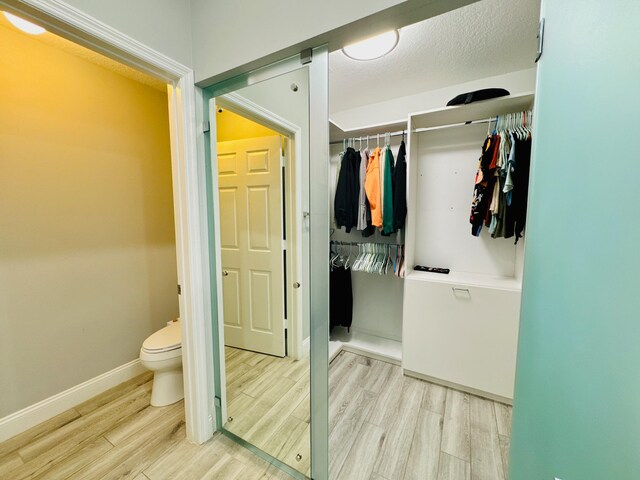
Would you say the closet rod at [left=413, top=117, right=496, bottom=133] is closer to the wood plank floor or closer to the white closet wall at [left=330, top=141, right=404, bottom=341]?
the white closet wall at [left=330, top=141, right=404, bottom=341]

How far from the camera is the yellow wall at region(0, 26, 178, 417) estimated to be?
1548 millimetres

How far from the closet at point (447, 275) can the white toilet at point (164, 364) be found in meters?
1.37

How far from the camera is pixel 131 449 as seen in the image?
1.45 m

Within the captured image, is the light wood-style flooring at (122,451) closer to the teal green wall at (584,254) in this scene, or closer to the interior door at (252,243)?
the interior door at (252,243)

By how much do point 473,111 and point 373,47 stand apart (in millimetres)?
904

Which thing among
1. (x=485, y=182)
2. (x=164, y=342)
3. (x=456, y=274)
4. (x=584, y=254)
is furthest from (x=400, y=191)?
(x=164, y=342)

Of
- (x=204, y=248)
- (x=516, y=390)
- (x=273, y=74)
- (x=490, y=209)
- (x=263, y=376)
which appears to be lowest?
(x=263, y=376)

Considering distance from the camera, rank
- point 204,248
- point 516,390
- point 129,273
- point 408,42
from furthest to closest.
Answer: point 129,273, point 408,42, point 204,248, point 516,390

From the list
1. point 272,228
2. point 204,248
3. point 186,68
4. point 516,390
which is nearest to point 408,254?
point 272,228

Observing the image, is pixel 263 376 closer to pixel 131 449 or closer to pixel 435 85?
pixel 131 449

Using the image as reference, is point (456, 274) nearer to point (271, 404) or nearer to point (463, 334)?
point (463, 334)

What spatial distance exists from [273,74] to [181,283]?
1219 millimetres

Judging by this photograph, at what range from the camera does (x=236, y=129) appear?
179 centimetres

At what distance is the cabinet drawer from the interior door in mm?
1098
